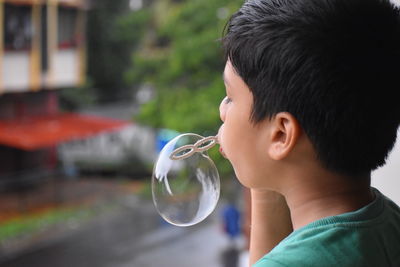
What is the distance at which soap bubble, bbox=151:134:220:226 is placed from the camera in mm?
627

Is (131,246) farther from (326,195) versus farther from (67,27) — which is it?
(326,195)

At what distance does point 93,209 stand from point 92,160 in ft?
8.07

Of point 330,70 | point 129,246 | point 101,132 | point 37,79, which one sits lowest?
point 129,246

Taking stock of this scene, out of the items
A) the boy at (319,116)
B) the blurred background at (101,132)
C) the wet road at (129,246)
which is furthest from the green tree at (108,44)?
the boy at (319,116)

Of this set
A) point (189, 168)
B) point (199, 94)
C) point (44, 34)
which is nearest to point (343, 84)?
point (189, 168)

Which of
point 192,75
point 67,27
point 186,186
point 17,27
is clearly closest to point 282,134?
point 186,186

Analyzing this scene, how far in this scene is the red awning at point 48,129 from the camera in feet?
25.5

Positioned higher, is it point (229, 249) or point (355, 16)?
point (355, 16)

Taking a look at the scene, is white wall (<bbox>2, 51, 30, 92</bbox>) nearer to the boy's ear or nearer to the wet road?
the wet road

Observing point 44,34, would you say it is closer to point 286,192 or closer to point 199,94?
point 199,94

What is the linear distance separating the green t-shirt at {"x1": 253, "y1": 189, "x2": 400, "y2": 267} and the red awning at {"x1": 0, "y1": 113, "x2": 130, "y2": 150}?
7.37 meters

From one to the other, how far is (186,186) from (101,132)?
26.9ft

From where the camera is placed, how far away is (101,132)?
Result: 28.8ft

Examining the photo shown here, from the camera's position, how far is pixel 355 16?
498 millimetres
